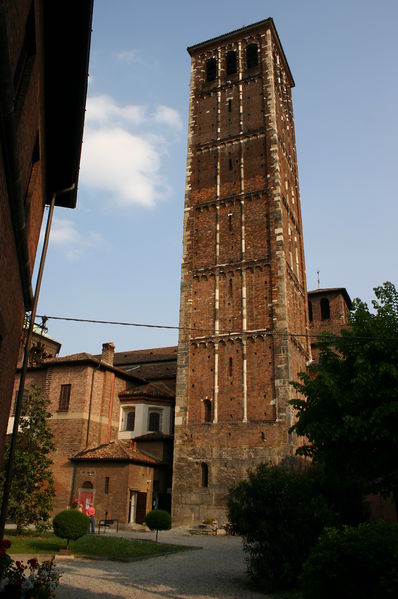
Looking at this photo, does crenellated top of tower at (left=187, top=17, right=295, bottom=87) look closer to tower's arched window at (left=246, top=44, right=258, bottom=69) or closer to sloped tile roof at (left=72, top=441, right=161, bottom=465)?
tower's arched window at (left=246, top=44, right=258, bottom=69)

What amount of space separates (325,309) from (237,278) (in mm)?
15973

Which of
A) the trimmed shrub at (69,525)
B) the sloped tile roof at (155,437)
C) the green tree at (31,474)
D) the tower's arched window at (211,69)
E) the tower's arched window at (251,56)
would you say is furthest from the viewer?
the tower's arched window at (211,69)

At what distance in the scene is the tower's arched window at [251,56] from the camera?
3918 centimetres

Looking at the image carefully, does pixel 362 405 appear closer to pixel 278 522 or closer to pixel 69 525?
pixel 278 522

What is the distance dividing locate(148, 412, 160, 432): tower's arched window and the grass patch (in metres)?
13.1

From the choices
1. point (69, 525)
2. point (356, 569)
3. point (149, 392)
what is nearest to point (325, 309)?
point (149, 392)

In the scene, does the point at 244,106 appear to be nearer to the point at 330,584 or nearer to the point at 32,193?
the point at 32,193

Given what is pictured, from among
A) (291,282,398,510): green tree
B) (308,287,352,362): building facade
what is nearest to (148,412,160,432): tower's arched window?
(308,287,352,362): building facade

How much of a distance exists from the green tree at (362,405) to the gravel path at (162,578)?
12.3 feet

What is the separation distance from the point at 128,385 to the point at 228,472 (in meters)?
11.4

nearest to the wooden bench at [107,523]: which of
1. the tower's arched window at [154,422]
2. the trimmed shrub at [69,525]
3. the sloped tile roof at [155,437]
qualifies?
the sloped tile roof at [155,437]

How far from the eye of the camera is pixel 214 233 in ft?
111

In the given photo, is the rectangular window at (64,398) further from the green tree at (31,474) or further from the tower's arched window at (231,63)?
the tower's arched window at (231,63)

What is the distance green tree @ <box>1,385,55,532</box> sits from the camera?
70.1ft
